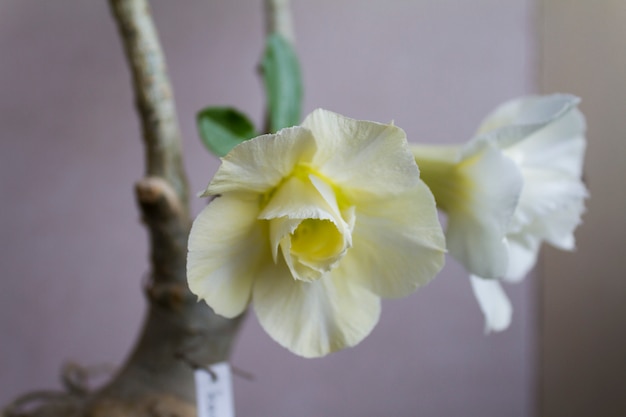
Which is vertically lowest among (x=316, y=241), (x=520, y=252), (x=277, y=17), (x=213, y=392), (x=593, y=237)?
(x=593, y=237)

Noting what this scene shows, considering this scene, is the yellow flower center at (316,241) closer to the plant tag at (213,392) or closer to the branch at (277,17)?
the plant tag at (213,392)

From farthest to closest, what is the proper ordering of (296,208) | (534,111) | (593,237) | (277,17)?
(593,237), (277,17), (534,111), (296,208)

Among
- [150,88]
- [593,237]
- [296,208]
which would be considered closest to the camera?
[296,208]

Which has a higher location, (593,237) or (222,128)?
(222,128)

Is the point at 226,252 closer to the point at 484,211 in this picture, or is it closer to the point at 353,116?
the point at 484,211

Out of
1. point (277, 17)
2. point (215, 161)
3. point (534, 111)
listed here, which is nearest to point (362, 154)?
point (534, 111)

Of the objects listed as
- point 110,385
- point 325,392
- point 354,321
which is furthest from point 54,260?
point 354,321

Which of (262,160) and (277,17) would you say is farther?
(277,17)
